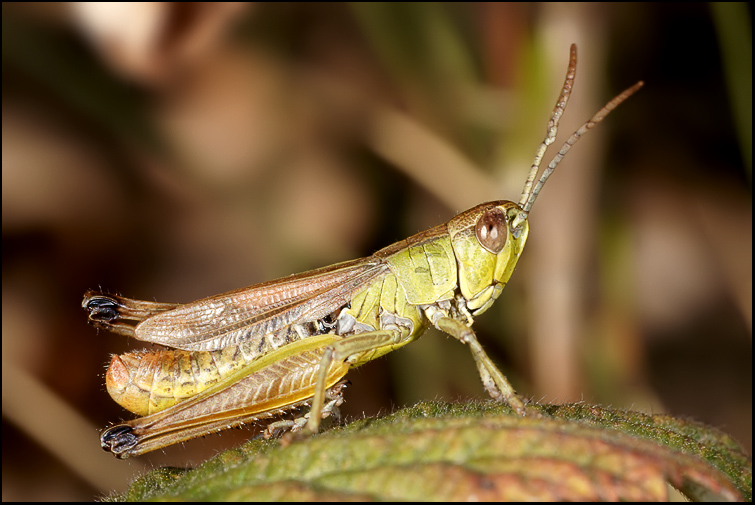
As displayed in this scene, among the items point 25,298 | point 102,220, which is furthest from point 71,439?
point 102,220

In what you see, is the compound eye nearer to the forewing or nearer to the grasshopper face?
the grasshopper face

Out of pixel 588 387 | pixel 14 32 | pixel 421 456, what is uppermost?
pixel 14 32

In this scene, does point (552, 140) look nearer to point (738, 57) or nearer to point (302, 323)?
point (302, 323)

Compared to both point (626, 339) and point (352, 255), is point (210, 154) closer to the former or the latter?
point (352, 255)

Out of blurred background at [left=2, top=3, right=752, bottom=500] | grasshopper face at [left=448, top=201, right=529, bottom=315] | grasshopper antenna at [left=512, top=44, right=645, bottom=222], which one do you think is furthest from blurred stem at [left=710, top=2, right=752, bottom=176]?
grasshopper face at [left=448, top=201, right=529, bottom=315]

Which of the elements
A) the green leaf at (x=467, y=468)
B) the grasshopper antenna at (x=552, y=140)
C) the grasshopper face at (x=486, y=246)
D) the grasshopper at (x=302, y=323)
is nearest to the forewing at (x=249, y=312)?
the grasshopper at (x=302, y=323)

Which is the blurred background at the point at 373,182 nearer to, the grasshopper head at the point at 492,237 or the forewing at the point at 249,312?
the grasshopper head at the point at 492,237

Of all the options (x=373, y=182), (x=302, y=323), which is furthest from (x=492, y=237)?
(x=373, y=182)
